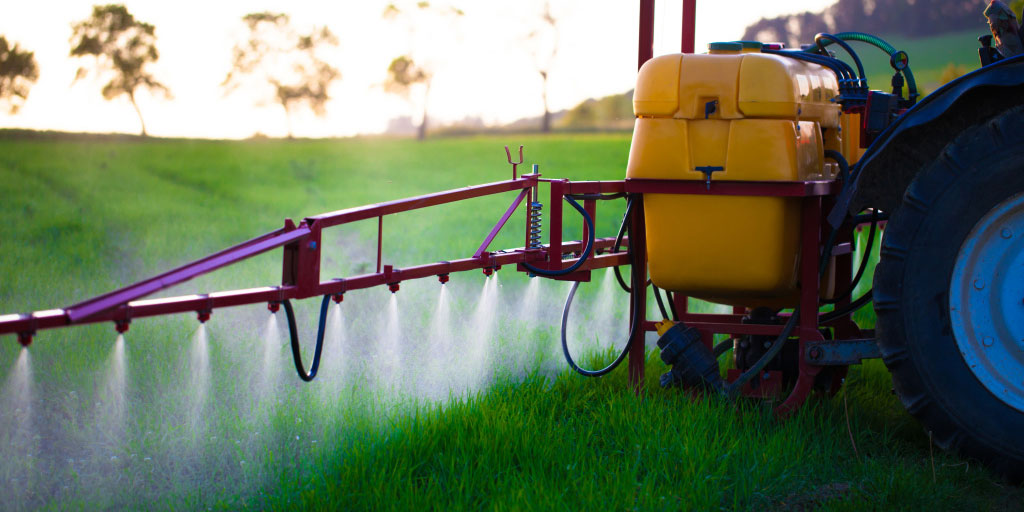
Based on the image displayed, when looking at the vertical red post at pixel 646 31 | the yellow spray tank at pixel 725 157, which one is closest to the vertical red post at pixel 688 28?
the vertical red post at pixel 646 31

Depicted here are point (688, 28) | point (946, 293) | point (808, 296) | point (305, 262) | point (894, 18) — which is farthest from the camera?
point (894, 18)

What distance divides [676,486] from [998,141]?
1.63 m

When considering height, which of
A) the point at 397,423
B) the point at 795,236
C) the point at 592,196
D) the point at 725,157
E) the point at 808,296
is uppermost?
the point at 725,157

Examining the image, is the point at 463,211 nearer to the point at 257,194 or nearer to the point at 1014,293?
the point at 257,194

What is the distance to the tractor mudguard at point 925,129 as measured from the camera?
300 cm

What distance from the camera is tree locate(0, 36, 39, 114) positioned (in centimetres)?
922

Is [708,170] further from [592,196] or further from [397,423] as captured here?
[397,423]

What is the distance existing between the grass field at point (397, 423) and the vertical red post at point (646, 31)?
1269 mm

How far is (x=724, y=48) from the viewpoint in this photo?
374 cm

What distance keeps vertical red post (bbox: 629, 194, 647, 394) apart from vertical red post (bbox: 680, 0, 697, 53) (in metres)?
0.93

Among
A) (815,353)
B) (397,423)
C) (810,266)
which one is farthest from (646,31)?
(397,423)

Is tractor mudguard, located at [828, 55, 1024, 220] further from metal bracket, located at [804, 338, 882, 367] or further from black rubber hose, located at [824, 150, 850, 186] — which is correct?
→ metal bracket, located at [804, 338, 882, 367]

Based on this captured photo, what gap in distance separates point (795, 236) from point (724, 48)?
2.83 ft

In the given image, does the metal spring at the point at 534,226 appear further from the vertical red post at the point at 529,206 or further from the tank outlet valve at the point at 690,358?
the tank outlet valve at the point at 690,358
